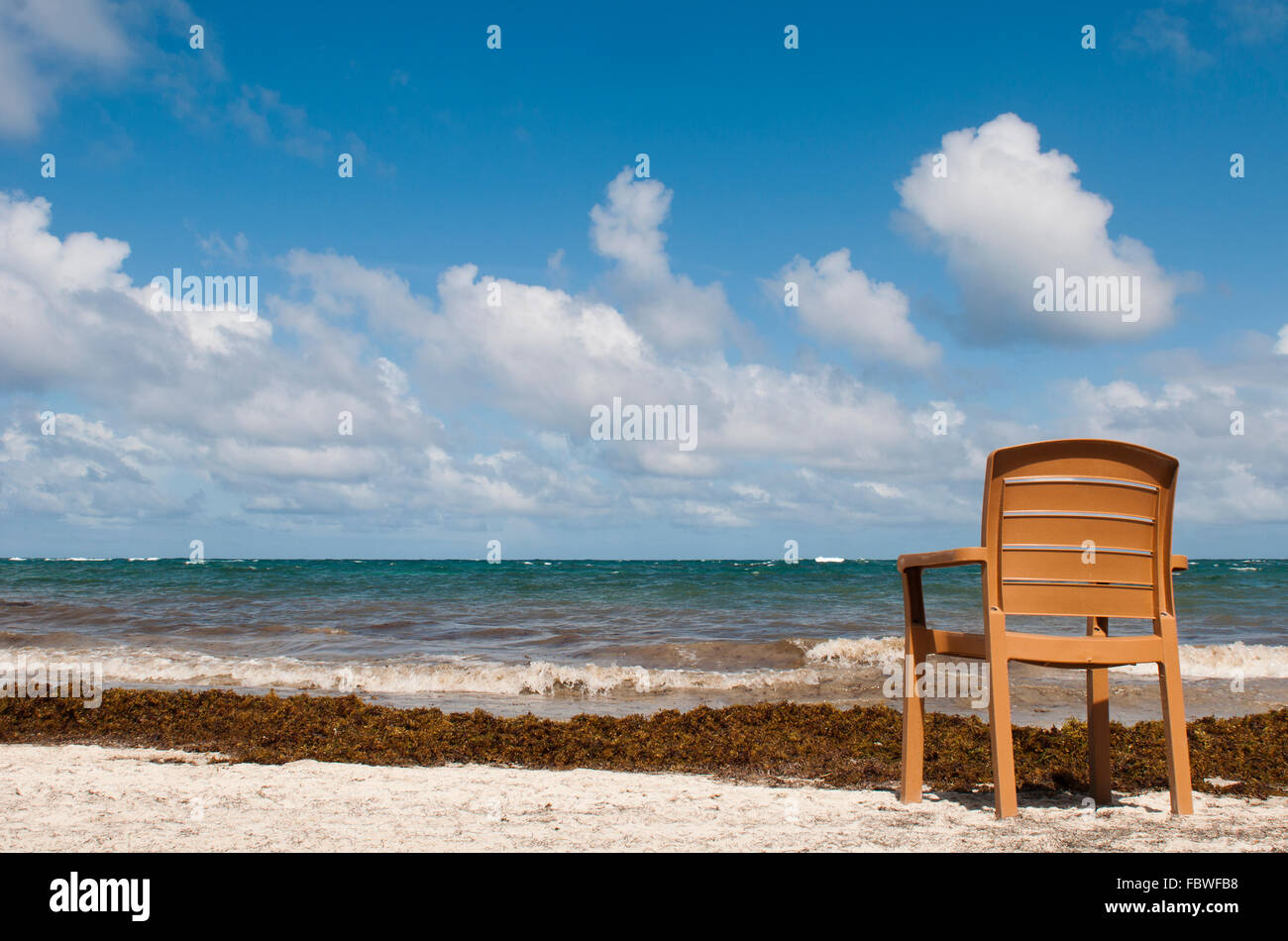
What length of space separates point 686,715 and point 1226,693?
657 cm

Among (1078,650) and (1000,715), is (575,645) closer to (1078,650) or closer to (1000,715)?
(1000,715)

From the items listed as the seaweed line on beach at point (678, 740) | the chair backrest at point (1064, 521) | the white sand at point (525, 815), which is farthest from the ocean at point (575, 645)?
the chair backrest at point (1064, 521)

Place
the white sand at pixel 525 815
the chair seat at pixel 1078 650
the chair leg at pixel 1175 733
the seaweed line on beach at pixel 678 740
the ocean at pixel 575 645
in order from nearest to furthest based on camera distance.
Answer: the white sand at pixel 525 815
the chair seat at pixel 1078 650
the chair leg at pixel 1175 733
the seaweed line on beach at pixel 678 740
the ocean at pixel 575 645

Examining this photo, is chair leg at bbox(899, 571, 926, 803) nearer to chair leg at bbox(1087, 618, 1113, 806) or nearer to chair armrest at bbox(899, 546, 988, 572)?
chair armrest at bbox(899, 546, 988, 572)

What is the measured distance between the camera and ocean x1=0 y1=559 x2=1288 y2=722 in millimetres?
9133

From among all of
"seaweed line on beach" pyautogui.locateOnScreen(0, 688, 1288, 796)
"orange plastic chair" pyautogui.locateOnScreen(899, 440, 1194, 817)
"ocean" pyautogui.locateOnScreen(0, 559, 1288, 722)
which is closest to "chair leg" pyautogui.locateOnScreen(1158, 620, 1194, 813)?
"orange plastic chair" pyautogui.locateOnScreen(899, 440, 1194, 817)

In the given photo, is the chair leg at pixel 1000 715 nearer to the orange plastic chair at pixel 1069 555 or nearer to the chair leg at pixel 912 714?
the orange plastic chair at pixel 1069 555

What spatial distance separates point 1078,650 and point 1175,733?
78cm

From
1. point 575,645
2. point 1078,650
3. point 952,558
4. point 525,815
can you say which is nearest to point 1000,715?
point 1078,650

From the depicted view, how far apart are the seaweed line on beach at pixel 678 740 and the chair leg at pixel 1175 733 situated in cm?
64

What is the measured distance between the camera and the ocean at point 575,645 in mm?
9133
